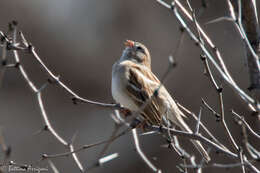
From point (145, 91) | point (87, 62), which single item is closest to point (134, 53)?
point (145, 91)

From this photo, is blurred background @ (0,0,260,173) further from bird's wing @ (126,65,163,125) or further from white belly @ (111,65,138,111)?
white belly @ (111,65,138,111)

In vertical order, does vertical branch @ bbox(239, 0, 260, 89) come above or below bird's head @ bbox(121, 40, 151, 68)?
above

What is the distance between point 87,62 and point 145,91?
9.80m

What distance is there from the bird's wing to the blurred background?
7218 millimetres

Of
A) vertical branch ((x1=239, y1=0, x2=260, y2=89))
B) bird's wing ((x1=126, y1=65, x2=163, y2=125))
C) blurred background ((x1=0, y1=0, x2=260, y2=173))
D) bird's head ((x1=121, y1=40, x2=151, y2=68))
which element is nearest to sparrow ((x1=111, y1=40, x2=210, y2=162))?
bird's wing ((x1=126, y1=65, x2=163, y2=125))

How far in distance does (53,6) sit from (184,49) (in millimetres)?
4646

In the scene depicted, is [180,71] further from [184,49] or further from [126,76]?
[126,76]

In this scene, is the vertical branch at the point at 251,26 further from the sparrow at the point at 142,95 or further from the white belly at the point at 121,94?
the white belly at the point at 121,94

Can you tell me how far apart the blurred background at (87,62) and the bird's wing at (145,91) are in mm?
7218

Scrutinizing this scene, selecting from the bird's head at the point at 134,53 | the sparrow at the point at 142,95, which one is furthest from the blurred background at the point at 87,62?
the sparrow at the point at 142,95

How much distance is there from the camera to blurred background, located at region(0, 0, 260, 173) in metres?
14.8

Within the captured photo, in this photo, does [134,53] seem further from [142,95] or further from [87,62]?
[87,62]

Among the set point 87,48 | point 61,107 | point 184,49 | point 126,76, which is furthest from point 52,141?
point 126,76

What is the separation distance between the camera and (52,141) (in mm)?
14898
